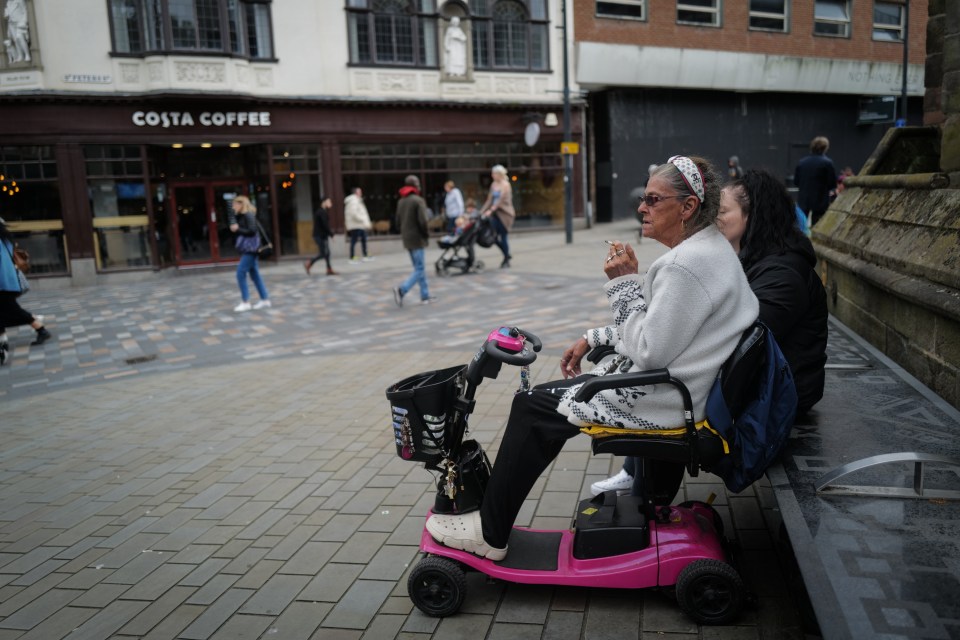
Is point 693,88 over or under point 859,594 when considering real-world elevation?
over

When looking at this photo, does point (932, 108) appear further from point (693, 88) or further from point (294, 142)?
point (693, 88)

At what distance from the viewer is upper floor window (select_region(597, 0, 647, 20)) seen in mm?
24672

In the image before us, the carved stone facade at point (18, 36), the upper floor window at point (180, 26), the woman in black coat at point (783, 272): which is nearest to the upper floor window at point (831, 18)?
the upper floor window at point (180, 26)

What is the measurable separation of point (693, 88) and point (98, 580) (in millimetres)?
26767

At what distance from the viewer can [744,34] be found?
27.2 metres

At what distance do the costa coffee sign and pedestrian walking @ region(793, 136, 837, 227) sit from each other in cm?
1333

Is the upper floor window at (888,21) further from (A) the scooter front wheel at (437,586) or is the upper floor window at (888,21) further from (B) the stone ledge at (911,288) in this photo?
(A) the scooter front wheel at (437,586)

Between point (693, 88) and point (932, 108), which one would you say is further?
point (693, 88)

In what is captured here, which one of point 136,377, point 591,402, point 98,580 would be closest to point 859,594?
point 591,402

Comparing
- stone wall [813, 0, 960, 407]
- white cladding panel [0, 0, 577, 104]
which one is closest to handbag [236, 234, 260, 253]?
white cladding panel [0, 0, 577, 104]

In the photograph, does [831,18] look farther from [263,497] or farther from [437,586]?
[437,586]

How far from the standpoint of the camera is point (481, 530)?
3.21 meters

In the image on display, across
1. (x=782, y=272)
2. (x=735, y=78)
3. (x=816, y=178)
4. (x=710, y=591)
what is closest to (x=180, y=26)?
(x=816, y=178)

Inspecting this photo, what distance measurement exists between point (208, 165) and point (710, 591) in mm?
19564
